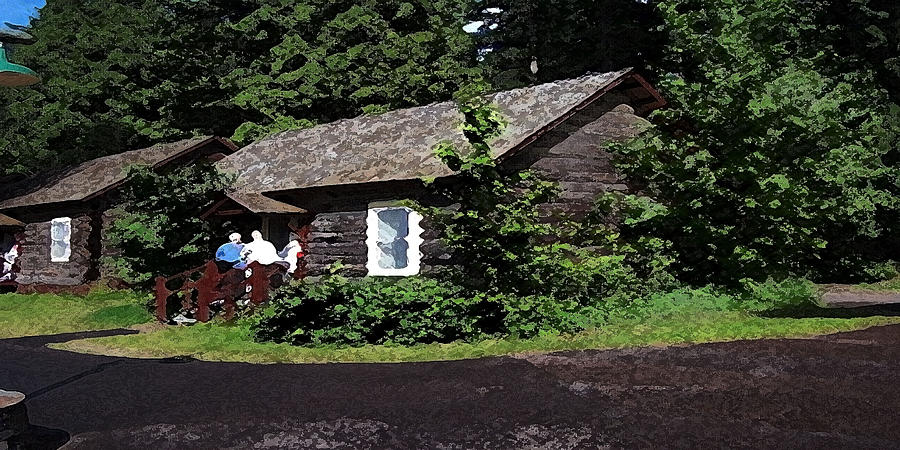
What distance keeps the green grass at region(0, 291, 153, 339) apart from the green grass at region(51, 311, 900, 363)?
11.2ft

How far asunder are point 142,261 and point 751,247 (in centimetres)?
1400

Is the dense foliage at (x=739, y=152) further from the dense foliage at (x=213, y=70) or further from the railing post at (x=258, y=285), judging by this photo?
the dense foliage at (x=213, y=70)

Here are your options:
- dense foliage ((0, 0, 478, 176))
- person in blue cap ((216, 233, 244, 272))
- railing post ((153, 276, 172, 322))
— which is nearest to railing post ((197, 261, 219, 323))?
railing post ((153, 276, 172, 322))

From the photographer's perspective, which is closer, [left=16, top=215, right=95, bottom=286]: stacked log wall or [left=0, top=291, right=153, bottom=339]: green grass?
[left=0, top=291, right=153, bottom=339]: green grass

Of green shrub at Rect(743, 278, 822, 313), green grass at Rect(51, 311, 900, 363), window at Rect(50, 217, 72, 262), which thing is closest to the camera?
green grass at Rect(51, 311, 900, 363)

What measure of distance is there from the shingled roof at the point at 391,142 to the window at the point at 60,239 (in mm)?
6784

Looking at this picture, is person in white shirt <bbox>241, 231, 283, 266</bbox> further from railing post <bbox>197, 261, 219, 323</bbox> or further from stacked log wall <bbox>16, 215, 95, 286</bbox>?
stacked log wall <bbox>16, 215, 95, 286</bbox>

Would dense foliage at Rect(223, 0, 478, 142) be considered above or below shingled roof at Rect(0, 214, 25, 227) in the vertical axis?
above

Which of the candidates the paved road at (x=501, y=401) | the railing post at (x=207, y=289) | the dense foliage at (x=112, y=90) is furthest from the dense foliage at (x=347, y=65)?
the paved road at (x=501, y=401)

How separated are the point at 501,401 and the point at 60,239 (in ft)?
82.3

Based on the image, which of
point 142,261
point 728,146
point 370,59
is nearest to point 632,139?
point 728,146

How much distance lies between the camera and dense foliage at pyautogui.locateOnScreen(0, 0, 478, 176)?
38.3 metres

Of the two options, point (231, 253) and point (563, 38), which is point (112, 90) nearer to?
point (563, 38)

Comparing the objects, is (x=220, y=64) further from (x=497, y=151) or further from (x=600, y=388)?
(x=600, y=388)
